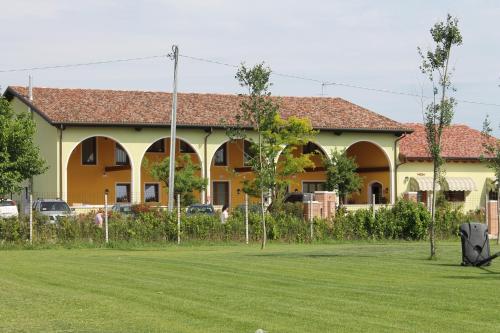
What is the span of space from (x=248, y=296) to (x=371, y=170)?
51.0 m

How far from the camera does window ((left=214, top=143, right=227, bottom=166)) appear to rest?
63.4 m

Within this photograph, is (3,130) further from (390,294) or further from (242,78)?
(390,294)

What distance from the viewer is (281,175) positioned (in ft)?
183

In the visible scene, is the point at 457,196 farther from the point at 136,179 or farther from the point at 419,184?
the point at 136,179

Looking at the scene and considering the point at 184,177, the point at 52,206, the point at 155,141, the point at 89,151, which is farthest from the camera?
the point at 89,151

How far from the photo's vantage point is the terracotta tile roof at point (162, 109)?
55750mm

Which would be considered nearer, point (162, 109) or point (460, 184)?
point (162, 109)

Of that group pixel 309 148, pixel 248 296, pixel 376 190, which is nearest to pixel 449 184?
pixel 376 190

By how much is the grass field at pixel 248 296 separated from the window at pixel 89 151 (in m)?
37.0

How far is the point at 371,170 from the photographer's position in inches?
2584

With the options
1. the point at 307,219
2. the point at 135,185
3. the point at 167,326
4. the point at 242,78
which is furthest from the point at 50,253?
the point at 135,185

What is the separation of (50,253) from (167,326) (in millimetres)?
18839

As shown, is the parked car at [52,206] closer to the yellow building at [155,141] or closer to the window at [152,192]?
the yellow building at [155,141]

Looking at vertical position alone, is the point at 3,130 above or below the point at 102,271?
above
